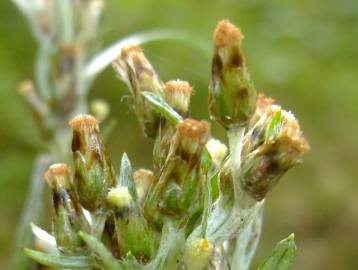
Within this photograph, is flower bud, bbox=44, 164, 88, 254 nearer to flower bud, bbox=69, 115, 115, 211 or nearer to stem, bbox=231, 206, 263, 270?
flower bud, bbox=69, 115, 115, 211

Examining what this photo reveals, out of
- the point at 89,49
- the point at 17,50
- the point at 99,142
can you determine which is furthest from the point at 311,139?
the point at 99,142

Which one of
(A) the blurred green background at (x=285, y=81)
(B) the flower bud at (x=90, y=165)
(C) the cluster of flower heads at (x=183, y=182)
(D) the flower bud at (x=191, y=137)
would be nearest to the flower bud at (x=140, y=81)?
(C) the cluster of flower heads at (x=183, y=182)

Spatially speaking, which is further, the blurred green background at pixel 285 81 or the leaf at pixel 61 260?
the blurred green background at pixel 285 81

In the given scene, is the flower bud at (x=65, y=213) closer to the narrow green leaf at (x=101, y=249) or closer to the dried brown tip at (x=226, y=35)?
the narrow green leaf at (x=101, y=249)

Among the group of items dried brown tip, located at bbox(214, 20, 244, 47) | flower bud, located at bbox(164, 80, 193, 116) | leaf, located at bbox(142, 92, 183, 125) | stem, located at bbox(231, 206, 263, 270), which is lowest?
stem, located at bbox(231, 206, 263, 270)

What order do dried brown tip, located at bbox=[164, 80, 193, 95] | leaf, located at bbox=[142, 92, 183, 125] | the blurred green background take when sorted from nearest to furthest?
1. leaf, located at bbox=[142, 92, 183, 125]
2. dried brown tip, located at bbox=[164, 80, 193, 95]
3. the blurred green background

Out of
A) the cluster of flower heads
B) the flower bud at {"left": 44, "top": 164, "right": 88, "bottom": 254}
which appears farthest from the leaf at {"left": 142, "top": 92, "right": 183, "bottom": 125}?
the flower bud at {"left": 44, "top": 164, "right": 88, "bottom": 254}

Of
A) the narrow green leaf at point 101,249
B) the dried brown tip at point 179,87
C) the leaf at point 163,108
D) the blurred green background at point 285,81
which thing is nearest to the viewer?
the narrow green leaf at point 101,249

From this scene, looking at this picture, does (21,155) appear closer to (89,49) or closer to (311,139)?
(89,49)
